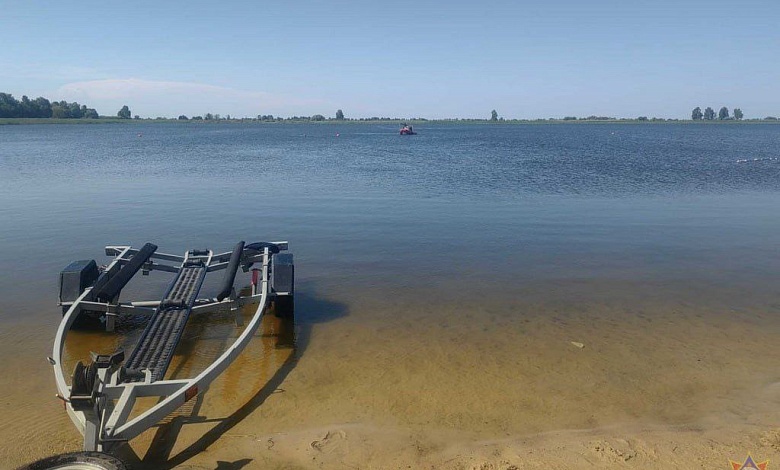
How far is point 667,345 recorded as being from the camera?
8562 millimetres

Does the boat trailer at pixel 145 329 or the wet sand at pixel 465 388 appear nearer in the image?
the boat trailer at pixel 145 329

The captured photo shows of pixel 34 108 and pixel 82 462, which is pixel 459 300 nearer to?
pixel 82 462

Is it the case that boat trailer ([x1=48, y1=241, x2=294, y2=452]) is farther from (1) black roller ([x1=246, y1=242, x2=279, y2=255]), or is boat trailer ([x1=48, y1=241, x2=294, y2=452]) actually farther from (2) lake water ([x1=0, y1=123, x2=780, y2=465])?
(2) lake water ([x1=0, y1=123, x2=780, y2=465])

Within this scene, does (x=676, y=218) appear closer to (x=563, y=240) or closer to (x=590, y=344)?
(x=563, y=240)

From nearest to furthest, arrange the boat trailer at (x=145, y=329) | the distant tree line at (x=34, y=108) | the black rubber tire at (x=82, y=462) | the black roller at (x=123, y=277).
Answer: the black rubber tire at (x=82, y=462), the boat trailer at (x=145, y=329), the black roller at (x=123, y=277), the distant tree line at (x=34, y=108)

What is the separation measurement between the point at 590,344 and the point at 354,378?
3.99 m

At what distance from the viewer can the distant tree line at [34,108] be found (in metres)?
154

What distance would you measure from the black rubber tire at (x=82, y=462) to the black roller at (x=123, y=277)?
4.08 metres

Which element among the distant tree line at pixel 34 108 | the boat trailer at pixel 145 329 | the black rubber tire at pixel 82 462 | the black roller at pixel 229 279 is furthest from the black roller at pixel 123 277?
the distant tree line at pixel 34 108

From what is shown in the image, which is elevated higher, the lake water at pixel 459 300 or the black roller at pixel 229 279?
the black roller at pixel 229 279

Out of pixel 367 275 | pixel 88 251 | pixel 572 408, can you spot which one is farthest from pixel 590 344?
pixel 88 251

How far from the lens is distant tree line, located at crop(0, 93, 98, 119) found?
153550mm

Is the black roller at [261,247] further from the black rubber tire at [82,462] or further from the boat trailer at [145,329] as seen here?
the black rubber tire at [82,462]

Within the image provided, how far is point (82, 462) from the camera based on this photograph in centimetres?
463
